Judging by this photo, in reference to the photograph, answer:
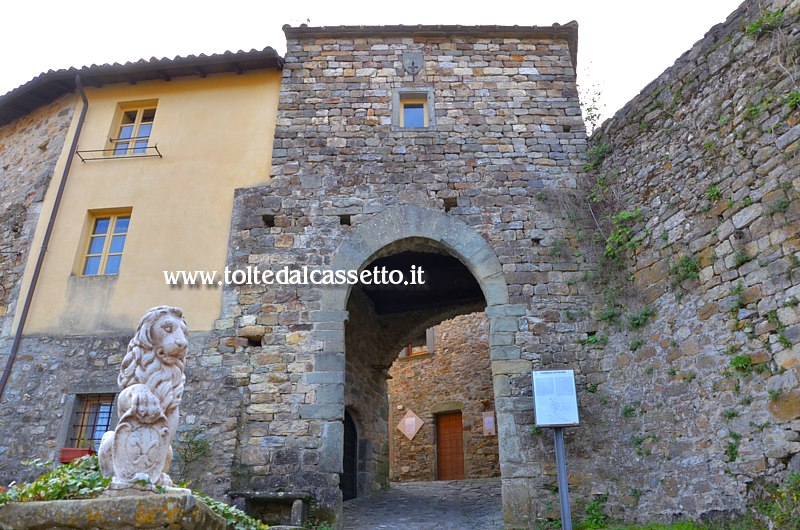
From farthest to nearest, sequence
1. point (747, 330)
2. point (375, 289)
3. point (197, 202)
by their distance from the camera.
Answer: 1. point (375, 289)
2. point (197, 202)
3. point (747, 330)

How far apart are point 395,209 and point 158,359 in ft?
14.6

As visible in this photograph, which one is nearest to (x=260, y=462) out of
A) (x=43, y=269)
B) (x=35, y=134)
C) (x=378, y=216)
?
(x=378, y=216)

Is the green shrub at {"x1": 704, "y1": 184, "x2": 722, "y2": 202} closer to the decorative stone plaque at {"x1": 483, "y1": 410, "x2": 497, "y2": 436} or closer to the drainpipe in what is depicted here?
the drainpipe

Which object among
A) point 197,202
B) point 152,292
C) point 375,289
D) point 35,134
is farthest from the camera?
point 375,289

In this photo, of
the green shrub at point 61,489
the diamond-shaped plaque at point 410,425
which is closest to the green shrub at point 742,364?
the green shrub at point 61,489

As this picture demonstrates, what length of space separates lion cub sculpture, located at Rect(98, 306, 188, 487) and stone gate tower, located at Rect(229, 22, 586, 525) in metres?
3.08

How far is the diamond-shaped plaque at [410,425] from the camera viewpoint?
1448 cm

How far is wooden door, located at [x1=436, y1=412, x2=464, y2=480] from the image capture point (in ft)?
46.0

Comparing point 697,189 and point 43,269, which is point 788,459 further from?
point 43,269

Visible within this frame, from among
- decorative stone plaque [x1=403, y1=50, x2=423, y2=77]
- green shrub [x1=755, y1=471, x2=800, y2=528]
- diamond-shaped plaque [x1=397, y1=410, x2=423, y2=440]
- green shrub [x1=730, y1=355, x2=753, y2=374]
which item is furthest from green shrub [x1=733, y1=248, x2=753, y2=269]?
diamond-shaped plaque [x1=397, y1=410, x2=423, y2=440]

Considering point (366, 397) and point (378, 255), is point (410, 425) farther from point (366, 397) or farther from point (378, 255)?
point (378, 255)

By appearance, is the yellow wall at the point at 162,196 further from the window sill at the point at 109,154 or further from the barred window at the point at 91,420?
the barred window at the point at 91,420

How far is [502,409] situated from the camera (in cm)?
680

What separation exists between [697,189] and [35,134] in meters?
9.53
